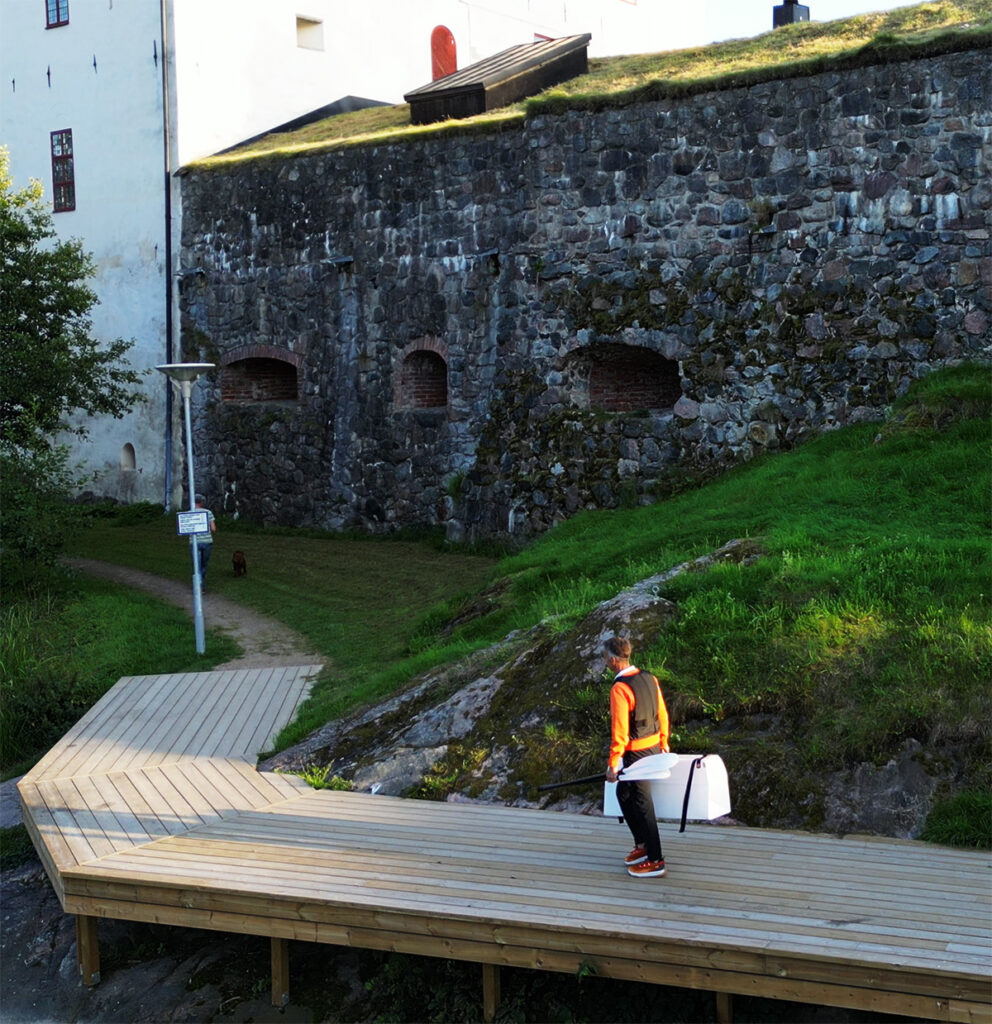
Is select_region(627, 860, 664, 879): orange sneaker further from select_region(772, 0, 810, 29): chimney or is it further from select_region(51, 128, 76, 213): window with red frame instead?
select_region(51, 128, 76, 213): window with red frame

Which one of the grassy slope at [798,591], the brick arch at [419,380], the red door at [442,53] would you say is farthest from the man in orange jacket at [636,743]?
the red door at [442,53]

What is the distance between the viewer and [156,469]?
21.1 m

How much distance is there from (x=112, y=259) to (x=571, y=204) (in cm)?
950

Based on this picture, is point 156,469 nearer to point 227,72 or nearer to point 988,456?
point 227,72

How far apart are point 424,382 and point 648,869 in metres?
12.2

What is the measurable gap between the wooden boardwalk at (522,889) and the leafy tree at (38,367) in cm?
775

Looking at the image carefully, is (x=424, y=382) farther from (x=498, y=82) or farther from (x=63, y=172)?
(x=63, y=172)

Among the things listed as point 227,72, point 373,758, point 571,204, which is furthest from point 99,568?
point 373,758

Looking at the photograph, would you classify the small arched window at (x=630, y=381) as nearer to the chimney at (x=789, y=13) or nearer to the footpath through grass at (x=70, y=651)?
the footpath through grass at (x=70, y=651)

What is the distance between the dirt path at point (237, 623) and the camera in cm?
1169

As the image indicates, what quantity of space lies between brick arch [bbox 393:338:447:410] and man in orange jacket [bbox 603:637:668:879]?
37.9 feet

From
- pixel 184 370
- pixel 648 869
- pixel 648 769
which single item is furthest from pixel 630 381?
pixel 648 869

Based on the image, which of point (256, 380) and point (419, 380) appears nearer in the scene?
point (419, 380)

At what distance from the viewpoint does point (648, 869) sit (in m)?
5.86
